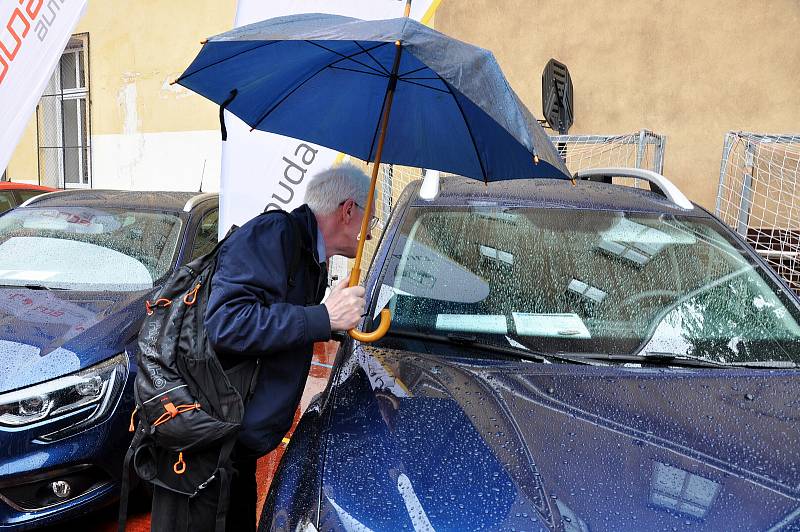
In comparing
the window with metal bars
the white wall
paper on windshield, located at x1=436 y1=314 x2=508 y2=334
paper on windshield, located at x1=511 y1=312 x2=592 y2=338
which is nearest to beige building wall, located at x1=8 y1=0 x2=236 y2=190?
the white wall

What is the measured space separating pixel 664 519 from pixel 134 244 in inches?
125

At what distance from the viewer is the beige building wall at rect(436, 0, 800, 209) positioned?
20.5 ft

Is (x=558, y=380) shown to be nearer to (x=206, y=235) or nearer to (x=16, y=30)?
(x=206, y=235)

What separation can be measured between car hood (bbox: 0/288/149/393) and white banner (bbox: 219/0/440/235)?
885mm

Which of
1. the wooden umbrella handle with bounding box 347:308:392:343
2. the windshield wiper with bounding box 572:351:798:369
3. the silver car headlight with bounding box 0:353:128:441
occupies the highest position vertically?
the wooden umbrella handle with bounding box 347:308:392:343

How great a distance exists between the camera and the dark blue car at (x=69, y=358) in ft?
8.68

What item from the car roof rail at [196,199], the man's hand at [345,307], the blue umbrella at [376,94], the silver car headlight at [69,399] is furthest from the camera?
the car roof rail at [196,199]

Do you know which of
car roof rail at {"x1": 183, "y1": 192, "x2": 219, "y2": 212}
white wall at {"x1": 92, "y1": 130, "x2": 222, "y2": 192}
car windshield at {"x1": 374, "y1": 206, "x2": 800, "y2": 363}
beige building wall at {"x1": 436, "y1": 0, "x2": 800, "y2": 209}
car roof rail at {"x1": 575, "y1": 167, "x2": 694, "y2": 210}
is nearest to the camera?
car windshield at {"x1": 374, "y1": 206, "x2": 800, "y2": 363}

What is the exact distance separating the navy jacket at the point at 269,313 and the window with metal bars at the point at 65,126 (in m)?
10.7

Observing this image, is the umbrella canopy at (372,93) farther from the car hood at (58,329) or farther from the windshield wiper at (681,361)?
the car hood at (58,329)

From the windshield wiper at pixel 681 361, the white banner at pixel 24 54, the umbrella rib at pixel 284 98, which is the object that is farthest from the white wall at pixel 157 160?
the windshield wiper at pixel 681 361

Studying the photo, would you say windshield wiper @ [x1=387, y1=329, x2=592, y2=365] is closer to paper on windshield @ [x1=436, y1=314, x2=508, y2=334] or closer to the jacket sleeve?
paper on windshield @ [x1=436, y1=314, x2=508, y2=334]

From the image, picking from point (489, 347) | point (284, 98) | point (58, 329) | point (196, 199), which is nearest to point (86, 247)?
point (196, 199)

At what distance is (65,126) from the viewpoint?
12.0 metres
